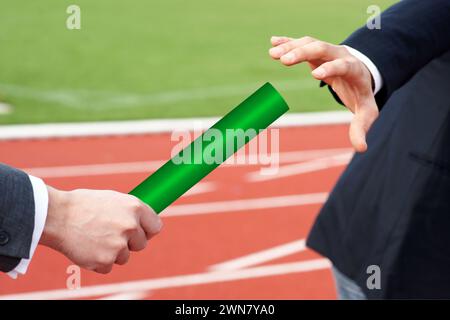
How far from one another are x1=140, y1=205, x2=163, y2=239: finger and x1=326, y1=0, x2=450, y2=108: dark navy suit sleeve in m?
0.50

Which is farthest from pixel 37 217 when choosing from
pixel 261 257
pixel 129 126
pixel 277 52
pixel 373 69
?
pixel 129 126

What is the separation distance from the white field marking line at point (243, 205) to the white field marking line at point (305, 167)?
1.42 ft

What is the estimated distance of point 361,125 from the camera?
4.95ft

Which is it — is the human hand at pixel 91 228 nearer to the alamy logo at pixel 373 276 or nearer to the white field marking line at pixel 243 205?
the alamy logo at pixel 373 276

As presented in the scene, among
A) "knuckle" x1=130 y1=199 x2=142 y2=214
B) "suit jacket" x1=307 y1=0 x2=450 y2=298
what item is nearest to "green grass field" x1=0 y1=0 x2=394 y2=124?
"suit jacket" x1=307 y1=0 x2=450 y2=298

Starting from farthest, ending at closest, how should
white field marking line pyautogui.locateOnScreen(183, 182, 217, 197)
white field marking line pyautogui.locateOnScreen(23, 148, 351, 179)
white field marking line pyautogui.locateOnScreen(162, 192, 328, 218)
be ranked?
1. white field marking line pyautogui.locateOnScreen(23, 148, 351, 179)
2. white field marking line pyautogui.locateOnScreen(183, 182, 217, 197)
3. white field marking line pyautogui.locateOnScreen(162, 192, 328, 218)

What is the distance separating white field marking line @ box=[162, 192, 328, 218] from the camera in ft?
18.6

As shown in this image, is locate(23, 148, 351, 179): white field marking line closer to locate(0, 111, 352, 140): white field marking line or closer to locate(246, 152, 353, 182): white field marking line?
locate(246, 152, 353, 182): white field marking line

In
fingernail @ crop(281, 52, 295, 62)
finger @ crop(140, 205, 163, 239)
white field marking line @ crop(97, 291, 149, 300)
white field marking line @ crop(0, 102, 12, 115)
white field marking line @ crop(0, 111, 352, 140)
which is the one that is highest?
fingernail @ crop(281, 52, 295, 62)

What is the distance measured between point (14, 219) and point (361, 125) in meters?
0.66

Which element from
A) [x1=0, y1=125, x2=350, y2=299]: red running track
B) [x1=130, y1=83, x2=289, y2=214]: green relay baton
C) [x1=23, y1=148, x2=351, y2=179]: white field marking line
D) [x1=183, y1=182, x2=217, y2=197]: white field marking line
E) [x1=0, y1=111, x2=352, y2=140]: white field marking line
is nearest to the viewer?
[x1=130, y1=83, x2=289, y2=214]: green relay baton

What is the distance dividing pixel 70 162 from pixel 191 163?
546cm

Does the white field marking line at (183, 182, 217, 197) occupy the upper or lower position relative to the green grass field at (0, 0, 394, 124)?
lower
